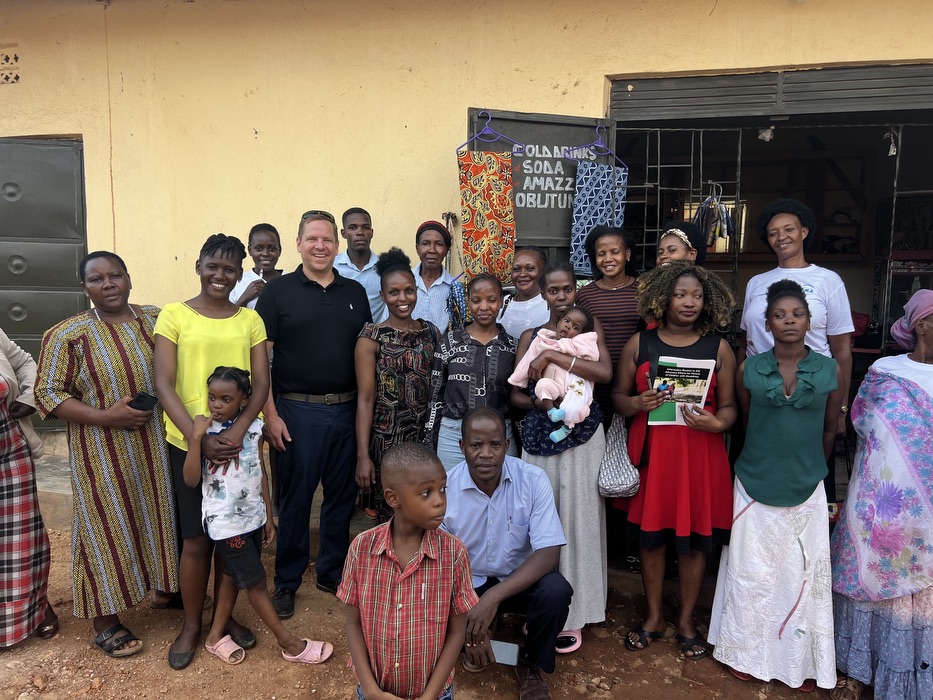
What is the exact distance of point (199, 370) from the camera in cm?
269

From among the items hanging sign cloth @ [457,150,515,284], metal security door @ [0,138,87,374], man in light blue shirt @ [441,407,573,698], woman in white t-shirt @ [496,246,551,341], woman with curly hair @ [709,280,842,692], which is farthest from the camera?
metal security door @ [0,138,87,374]

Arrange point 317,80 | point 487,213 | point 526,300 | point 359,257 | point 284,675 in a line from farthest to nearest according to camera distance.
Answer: point 317,80, point 359,257, point 487,213, point 526,300, point 284,675

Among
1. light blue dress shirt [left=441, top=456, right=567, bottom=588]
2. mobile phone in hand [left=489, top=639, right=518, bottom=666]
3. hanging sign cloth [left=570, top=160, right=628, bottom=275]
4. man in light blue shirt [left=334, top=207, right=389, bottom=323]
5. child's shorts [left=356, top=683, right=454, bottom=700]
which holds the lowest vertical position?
mobile phone in hand [left=489, top=639, right=518, bottom=666]

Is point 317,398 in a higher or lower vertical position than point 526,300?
lower

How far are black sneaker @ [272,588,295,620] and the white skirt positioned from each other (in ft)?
7.11

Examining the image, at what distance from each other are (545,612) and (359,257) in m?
2.60

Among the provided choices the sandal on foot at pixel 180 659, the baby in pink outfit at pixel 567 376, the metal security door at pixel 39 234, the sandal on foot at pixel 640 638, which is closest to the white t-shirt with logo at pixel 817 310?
the baby in pink outfit at pixel 567 376

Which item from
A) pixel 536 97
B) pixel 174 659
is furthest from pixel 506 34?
pixel 174 659

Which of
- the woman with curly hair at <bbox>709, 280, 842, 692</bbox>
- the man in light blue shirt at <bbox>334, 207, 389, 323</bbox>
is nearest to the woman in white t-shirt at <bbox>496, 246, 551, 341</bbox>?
the man in light blue shirt at <bbox>334, 207, 389, 323</bbox>

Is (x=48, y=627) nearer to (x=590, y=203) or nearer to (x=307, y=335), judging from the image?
(x=307, y=335)

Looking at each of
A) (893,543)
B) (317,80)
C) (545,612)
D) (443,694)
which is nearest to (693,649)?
(545,612)

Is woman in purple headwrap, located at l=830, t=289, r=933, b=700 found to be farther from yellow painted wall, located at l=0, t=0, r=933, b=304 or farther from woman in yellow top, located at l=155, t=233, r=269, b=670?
woman in yellow top, located at l=155, t=233, r=269, b=670

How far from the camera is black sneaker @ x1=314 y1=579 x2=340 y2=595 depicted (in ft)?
11.2

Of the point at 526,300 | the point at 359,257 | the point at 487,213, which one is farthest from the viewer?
the point at 359,257
